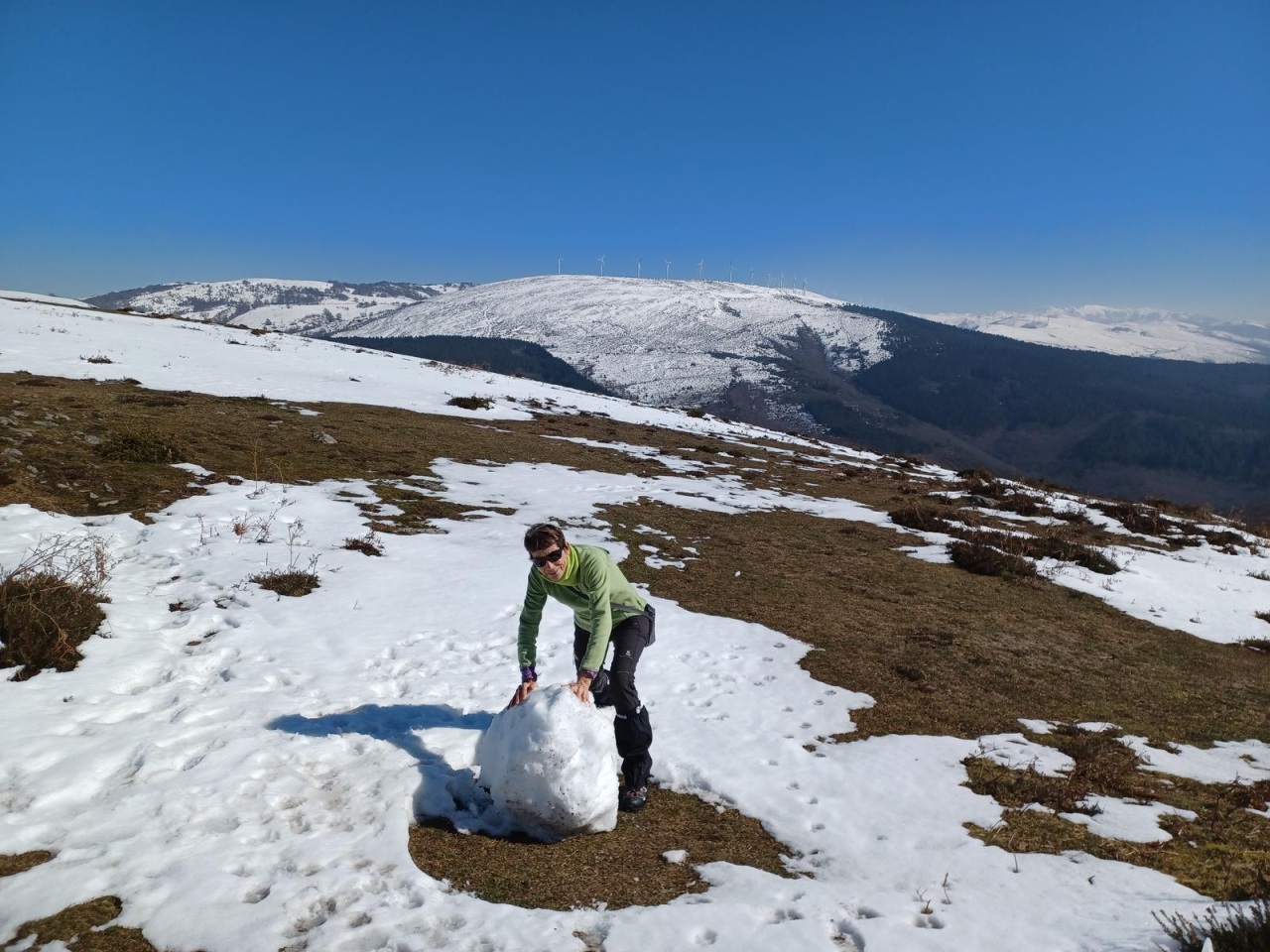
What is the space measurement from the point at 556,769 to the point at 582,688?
63 centimetres

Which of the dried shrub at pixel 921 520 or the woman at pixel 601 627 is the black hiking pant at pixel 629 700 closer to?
the woman at pixel 601 627

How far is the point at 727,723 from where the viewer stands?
7664 millimetres

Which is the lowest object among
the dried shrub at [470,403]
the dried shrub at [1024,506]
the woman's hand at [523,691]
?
the woman's hand at [523,691]

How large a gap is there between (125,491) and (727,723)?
446 inches

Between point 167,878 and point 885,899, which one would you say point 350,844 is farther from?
point 885,899

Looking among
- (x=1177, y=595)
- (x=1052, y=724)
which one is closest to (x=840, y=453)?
(x=1177, y=595)

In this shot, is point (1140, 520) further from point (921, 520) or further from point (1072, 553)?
point (921, 520)

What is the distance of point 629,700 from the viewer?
19.2 ft

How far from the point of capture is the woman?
5.54 meters

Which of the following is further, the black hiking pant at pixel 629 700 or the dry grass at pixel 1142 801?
the black hiking pant at pixel 629 700

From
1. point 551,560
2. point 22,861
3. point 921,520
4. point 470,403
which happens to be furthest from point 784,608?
point 470,403

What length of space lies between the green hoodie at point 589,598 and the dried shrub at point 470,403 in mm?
26407

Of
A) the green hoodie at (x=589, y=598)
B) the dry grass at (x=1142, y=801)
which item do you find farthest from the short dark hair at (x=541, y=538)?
the dry grass at (x=1142, y=801)

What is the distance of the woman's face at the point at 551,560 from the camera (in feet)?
17.8
